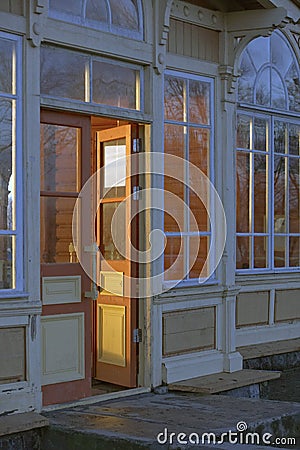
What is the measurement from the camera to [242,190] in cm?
870

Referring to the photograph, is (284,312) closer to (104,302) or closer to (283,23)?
(104,302)

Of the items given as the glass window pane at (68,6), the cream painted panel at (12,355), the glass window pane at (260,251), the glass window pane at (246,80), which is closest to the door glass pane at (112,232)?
the cream painted panel at (12,355)

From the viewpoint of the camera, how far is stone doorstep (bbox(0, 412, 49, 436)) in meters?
5.52

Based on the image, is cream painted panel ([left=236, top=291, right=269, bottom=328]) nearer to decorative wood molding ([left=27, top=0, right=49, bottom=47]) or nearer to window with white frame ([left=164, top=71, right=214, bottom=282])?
window with white frame ([left=164, top=71, right=214, bottom=282])

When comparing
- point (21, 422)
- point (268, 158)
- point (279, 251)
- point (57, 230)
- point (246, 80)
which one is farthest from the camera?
point (279, 251)

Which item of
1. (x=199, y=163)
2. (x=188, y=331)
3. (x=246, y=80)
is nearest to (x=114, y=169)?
(x=199, y=163)

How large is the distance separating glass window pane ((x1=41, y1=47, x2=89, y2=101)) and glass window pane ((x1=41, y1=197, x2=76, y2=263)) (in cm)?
83

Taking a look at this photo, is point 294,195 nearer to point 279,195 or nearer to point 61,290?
point 279,195

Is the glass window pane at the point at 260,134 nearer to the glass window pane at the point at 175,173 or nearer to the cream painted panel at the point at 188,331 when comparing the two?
the glass window pane at the point at 175,173

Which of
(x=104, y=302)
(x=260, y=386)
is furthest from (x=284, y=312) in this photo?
(x=104, y=302)

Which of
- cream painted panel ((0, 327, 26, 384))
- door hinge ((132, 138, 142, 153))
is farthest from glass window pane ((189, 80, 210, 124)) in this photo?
cream painted panel ((0, 327, 26, 384))

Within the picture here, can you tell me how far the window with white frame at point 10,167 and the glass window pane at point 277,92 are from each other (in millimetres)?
3822

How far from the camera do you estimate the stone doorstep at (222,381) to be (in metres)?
7.09

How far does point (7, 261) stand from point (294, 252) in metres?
4.34
